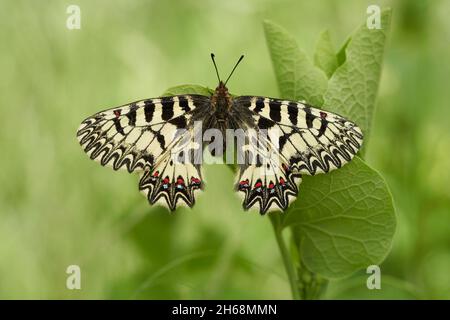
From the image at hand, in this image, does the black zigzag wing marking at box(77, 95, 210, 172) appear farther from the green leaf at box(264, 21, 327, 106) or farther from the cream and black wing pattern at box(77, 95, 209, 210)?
the green leaf at box(264, 21, 327, 106)

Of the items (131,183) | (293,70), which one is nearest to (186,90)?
(293,70)

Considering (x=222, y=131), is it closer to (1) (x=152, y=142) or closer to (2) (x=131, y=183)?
(1) (x=152, y=142)


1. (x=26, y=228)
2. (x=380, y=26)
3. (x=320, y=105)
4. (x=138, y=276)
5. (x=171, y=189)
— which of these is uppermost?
(x=380, y=26)

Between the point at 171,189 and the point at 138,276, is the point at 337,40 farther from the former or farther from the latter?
the point at 171,189

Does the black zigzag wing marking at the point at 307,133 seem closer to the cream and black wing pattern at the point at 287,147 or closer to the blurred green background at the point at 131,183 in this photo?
the cream and black wing pattern at the point at 287,147

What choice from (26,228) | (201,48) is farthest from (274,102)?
(201,48)

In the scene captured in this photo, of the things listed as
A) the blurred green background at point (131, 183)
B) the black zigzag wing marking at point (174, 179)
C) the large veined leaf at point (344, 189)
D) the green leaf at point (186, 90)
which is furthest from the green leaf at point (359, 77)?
the blurred green background at point (131, 183)
